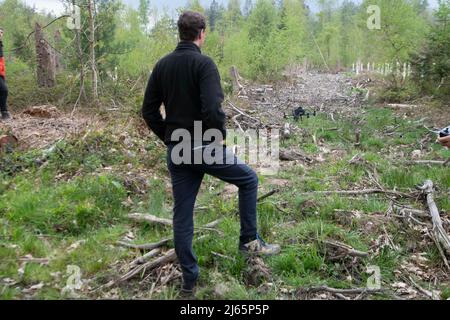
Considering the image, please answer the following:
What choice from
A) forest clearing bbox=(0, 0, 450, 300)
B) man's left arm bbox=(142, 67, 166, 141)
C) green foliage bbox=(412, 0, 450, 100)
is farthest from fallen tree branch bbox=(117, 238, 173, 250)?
green foliage bbox=(412, 0, 450, 100)

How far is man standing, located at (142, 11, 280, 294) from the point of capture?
131 inches

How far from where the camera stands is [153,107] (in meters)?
3.69

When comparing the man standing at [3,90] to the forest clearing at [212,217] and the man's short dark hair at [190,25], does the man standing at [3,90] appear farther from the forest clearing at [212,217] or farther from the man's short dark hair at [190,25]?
the man's short dark hair at [190,25]

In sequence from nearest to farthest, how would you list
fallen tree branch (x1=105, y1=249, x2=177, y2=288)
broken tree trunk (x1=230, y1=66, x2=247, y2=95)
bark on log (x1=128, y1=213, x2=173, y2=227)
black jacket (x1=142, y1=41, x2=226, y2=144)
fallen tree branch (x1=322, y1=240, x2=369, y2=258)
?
black jacket (x1=142, y1=41, x2=226, y2=144) → fallen tree branch (x1=105, y1=249, x2=177, y2=288) → fallen tree branch (x1=322, y1=240, x2=369, y2=258) → bark on log (x1=128, y1=213, x2=173, y2=227) → broken tree trunk (x1=230, y1=66, x2=247, y2=95)

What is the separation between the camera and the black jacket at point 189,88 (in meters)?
3.30

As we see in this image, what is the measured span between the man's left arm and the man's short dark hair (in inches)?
18.2

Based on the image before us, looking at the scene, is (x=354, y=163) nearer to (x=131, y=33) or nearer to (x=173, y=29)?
(x=173, y=29)

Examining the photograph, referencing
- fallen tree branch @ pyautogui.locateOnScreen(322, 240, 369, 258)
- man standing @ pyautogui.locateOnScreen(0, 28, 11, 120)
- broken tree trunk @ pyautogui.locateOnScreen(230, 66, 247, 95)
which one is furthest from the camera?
broken tree trunk @ pyautogui.locateOnScreen(230, 66, 247, 95)

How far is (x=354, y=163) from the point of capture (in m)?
7.50

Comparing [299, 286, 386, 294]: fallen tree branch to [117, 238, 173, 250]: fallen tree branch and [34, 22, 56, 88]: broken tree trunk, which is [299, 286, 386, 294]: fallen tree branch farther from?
[34, 22, 56, 88]: broken tree trunk

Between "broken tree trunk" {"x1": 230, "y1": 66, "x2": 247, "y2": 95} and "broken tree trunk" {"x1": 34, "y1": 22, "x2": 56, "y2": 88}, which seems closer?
"broken tree trunk" {"x1": 34, "y1": 22, "x2": 56, "y2": 88}

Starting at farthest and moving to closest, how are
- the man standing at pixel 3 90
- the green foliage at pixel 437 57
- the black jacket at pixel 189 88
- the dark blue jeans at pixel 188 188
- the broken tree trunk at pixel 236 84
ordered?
the broken tree trunk at pixel 236 84, the green foliage at pixel 437 57, the man standing at pixel 3 90, the dark blue jeans at pixel 188 188, the black jacket at pixel 189 88

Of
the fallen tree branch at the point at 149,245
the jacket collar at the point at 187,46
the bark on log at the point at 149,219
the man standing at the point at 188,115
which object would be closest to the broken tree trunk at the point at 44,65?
the bark on log at the point at 149,219
